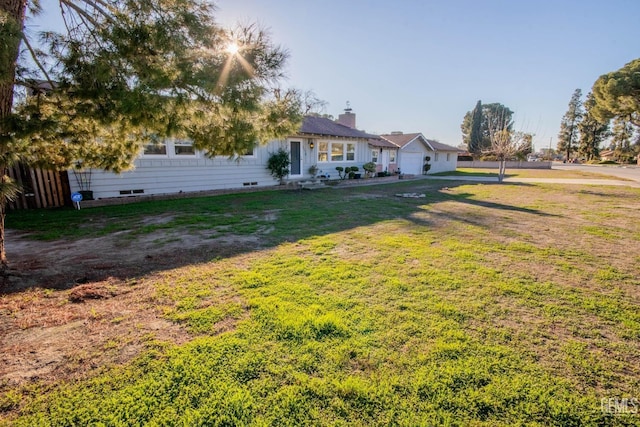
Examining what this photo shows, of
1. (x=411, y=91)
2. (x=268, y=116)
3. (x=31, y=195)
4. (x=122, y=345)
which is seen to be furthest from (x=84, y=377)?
(x=411, y=91)

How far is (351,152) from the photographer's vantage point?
695 inches

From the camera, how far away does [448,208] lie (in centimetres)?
917

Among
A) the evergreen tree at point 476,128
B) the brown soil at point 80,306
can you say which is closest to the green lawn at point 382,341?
the brown soil at point 80,306

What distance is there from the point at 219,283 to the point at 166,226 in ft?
12.4

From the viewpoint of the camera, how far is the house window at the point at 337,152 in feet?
54.0

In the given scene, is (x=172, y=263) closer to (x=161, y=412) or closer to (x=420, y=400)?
(x=161, y=412)

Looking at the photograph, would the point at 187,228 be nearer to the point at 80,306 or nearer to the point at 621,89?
the point at 80,306

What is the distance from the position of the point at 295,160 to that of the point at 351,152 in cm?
464

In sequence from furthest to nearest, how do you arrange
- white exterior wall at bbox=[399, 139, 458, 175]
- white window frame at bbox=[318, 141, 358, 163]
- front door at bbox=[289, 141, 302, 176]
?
white exterior wall at bbox=[399, 139, 458, 175] < white window frame at bbox=[318, 141, 358, 163] < front door at bbox=[289, 141, 302, 176]

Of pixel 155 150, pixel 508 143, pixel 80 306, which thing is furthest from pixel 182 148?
pixel 508 143

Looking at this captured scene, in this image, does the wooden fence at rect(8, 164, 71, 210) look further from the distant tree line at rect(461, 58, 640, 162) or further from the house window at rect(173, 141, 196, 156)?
the distant tree line at rect(461, 58, 640, 162)

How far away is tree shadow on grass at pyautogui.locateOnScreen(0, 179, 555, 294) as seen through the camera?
411cm

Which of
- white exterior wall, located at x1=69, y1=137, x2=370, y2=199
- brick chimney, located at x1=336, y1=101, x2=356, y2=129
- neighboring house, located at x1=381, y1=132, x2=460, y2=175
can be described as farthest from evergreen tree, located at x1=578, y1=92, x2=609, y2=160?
white exterior wall, located at x1=69, y1=137, x2=370, y2=199

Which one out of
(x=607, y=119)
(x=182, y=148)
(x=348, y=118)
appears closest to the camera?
(x=182, y=148)
